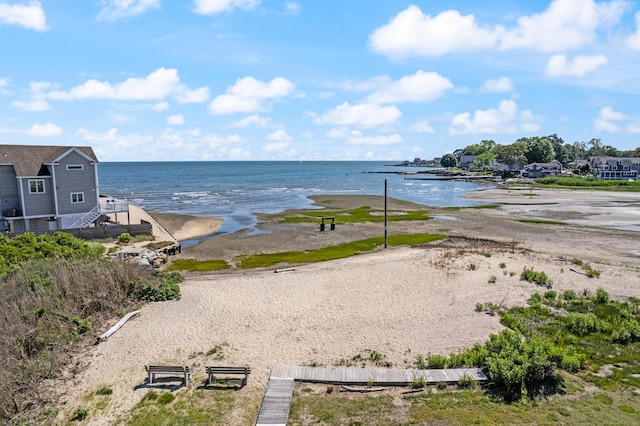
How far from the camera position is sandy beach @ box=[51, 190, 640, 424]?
1507 cm

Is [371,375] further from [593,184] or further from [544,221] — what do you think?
[593,184]

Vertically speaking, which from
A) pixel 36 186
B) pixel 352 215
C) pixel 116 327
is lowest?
pixel 116 327

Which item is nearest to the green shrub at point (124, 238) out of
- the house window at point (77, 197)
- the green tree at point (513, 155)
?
the house window at point (77, 197)

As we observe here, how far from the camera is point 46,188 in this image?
34562mm

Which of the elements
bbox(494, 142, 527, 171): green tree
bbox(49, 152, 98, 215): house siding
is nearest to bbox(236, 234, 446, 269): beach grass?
bbox(49, 152, 98, 215): house siding

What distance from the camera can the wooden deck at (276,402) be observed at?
37.6 feet

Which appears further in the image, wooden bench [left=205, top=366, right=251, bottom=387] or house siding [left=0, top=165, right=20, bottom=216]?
house siding [left=0, top=165, right=20, bottom=216]

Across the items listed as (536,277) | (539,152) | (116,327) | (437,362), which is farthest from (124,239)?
(539,152)

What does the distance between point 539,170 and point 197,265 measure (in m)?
127

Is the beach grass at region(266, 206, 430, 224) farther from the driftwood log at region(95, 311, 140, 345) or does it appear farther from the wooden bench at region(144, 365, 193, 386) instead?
the wooden bench at region(144, 365, 193, 386)

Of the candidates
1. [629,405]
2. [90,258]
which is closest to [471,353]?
[629,405]

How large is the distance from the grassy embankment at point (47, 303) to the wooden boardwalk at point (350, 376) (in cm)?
664

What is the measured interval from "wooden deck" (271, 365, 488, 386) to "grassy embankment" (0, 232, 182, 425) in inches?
290

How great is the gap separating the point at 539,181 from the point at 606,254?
9051cm
